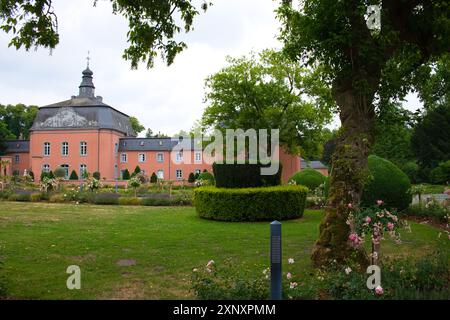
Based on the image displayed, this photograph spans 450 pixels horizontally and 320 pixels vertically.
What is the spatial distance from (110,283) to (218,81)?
87.5ft

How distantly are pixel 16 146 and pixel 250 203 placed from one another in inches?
2007

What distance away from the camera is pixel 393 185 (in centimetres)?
1351

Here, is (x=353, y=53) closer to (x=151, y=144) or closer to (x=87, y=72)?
(x=151, y=144)

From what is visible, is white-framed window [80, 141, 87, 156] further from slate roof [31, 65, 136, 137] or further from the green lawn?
the green lawn

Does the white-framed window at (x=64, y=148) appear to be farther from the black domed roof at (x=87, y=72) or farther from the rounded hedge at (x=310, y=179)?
the rounded hedge at (x=310, y=179)

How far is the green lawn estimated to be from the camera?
17.8ft

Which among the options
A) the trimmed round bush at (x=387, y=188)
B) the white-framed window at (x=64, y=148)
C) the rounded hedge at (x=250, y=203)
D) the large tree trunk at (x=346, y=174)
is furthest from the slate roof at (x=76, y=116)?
the large tree trunk at (x=346, y=174)

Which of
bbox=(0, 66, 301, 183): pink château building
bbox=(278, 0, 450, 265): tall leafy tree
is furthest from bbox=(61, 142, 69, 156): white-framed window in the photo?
bbox=(278, 0, 450, 265): tall leafy tree

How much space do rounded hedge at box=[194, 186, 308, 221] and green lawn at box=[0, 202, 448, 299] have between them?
566 mm

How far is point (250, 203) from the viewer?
12.8 meters

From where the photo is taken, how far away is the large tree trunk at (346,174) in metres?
6.14

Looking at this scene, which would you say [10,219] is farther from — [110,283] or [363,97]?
[363,97]

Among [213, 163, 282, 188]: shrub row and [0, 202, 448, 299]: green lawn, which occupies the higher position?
[213, 163, 282, 188]: shrub row

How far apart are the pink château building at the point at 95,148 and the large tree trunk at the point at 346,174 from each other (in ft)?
139
